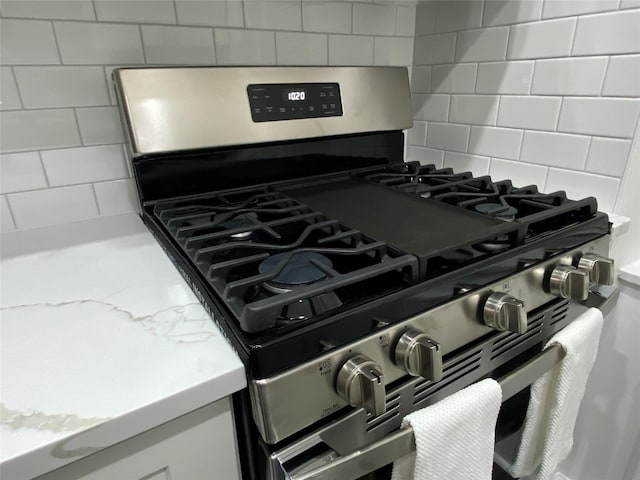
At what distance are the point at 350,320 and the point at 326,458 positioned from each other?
6.8 inches

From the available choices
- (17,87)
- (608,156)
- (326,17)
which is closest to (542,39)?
(608,156)

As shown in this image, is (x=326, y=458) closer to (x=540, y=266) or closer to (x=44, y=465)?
(x=44, y=465)

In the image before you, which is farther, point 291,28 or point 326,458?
point 291,28

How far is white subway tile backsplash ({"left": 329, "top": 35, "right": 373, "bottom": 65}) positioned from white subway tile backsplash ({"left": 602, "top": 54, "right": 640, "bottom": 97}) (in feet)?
1.89

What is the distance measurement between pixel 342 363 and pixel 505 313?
27 centimetres

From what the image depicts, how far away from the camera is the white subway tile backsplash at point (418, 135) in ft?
4.05

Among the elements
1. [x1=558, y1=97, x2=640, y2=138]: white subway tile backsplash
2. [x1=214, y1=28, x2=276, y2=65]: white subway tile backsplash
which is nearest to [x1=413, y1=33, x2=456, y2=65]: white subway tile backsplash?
[x1=558, y1=97, x2=640, y2=138]: white subway tile backsplash

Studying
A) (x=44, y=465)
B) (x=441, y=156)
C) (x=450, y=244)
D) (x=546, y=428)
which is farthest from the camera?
(x=441, y=156)

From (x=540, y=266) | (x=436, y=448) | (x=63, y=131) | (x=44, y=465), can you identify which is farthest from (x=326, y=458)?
(x=63, y=131)

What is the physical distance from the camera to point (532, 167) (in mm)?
993

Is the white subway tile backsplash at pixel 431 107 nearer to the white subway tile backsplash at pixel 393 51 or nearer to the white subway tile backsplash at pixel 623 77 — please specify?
the white subway tile backsplash at pixel 393 51

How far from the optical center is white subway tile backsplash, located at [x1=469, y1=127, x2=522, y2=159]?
1014mm

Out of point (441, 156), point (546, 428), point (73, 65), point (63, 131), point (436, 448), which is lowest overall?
point (546, 428)

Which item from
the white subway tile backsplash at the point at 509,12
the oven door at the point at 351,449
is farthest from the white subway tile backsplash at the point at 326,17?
the oven door at the point at 351,449
